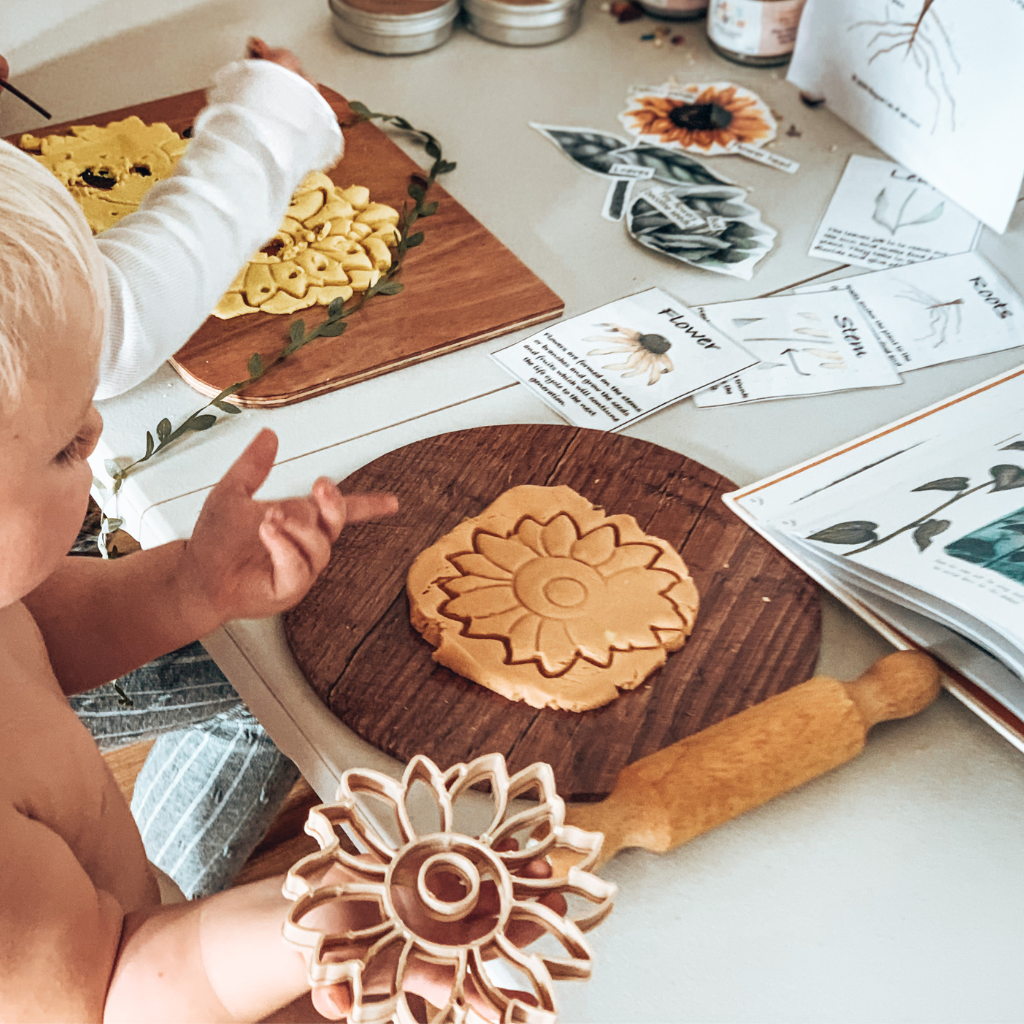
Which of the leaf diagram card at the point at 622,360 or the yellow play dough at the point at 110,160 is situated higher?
the yellow play dough at the point at 110,160

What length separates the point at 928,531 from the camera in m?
0.67

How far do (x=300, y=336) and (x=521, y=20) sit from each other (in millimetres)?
628

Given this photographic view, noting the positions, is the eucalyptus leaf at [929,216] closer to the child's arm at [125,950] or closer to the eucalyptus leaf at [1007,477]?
the eucalyptus leaf at [1007,477]

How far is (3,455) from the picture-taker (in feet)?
1.46

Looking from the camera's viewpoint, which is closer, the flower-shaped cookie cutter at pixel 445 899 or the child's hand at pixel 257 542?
the flower-shaped cookie cutter at pixel 445 899

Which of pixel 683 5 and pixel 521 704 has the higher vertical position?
pixel 683 5

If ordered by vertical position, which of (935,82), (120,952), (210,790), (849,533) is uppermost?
(935,82)

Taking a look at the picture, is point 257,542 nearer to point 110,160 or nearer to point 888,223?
point 110,160

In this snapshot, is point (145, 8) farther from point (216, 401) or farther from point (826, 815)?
point (826, 815)

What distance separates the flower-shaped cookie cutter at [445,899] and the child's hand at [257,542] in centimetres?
19

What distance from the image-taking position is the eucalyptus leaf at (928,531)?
667mm

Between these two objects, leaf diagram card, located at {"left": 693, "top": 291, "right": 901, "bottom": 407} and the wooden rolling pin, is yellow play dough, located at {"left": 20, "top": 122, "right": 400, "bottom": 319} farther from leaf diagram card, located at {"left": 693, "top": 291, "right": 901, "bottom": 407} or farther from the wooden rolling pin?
the wooden rolling pin

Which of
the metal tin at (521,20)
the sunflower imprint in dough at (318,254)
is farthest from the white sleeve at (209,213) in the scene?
the metal tin at (521,20)

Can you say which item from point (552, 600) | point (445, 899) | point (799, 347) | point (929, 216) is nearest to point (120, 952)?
point (445, 899)
